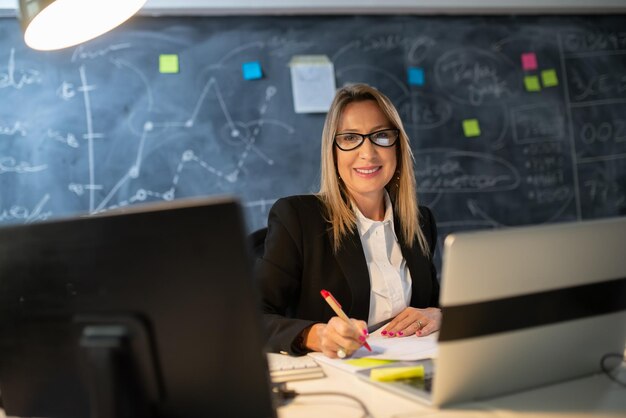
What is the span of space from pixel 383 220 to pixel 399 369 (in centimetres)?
93

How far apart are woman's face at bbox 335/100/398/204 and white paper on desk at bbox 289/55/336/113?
1.27m

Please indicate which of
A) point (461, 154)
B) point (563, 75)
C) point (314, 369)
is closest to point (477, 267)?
point (314, 369)

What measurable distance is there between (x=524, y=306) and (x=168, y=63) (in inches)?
98.6

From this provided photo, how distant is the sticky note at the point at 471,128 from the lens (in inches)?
142

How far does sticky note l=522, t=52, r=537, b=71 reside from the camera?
3.73 m

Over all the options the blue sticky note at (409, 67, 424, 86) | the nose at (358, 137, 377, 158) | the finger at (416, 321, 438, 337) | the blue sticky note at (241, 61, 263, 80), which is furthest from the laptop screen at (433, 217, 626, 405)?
the blue sticky note at (409, 67, 424, 86)

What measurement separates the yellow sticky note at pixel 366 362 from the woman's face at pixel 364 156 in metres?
0.77

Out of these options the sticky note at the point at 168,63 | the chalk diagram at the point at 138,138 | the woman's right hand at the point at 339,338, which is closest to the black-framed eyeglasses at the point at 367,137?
the woman's right hand at the point at 339,338

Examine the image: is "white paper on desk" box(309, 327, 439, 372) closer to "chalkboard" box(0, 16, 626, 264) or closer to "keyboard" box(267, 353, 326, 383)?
"keyboard" box(267, 353, 326, 383)

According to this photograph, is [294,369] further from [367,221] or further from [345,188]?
[345,188]

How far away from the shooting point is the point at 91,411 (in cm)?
94

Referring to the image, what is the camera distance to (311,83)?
3.32m

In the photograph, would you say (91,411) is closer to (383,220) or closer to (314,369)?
(314,369)

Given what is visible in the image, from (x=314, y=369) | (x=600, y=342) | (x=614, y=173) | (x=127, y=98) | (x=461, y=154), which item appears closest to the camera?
(x=600, y=342)
